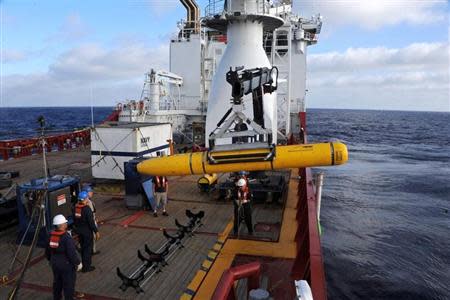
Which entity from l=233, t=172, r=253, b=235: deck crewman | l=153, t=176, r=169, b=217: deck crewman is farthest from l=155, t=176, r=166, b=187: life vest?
l=233, t=172, r=253, b=235: deck crewman

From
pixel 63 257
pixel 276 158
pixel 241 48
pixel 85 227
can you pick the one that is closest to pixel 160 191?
pixel 85 227

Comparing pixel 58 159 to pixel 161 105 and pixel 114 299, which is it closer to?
pixel 161 105

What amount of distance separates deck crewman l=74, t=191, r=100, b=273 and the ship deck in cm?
33

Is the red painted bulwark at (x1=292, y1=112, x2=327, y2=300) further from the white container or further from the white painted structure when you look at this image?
the white container

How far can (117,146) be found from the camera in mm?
13555

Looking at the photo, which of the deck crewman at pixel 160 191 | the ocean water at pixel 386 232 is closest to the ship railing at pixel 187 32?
the ocean water at pixel 386 232

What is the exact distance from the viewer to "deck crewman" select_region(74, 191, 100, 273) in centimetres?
718

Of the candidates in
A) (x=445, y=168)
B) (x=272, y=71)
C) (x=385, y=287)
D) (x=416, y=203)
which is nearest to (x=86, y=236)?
(x=272, y=71)

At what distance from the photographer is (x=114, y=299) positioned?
256 inches

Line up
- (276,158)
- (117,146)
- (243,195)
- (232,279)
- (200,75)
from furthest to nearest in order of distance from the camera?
(200,75) < (117,146) < (243,195) < (276,158) < (232,279)

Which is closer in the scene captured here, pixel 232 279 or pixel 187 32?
pixel 232 279

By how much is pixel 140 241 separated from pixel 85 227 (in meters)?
2.01

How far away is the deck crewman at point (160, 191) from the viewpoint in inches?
418

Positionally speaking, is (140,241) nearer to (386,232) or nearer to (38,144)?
(386,232)
